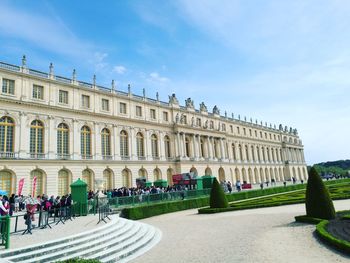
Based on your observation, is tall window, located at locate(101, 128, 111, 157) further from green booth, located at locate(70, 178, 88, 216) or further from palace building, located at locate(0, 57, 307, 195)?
green booth, located at locate(70, 178, 88, 216)

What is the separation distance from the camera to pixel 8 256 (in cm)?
964

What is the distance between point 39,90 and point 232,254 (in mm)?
32819

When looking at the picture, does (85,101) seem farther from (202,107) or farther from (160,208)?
(202,107)

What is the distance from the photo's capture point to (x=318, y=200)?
15812 mm

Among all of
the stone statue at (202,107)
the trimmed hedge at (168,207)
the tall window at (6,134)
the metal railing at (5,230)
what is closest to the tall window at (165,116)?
the stone statue at (202,107)

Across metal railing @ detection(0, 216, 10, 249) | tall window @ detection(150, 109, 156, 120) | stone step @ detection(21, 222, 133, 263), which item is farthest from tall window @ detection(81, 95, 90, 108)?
metal railing @ detection(0, 216, 10, 249)

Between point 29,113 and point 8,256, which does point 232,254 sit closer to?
point 8,256

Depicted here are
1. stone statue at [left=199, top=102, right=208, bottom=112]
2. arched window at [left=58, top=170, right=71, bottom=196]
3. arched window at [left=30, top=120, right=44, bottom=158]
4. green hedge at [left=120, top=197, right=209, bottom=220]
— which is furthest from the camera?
stone statue at [left=199, top=102, right=208, bottom=112]

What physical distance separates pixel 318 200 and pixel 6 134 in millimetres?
31487

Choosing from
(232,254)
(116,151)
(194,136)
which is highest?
→ (194,136)

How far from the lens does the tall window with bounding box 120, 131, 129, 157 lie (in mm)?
44906

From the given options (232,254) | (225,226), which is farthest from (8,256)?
(225,226)

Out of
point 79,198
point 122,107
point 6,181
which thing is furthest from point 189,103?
point 79,198

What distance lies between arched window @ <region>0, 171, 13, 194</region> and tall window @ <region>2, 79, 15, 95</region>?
9076mm
